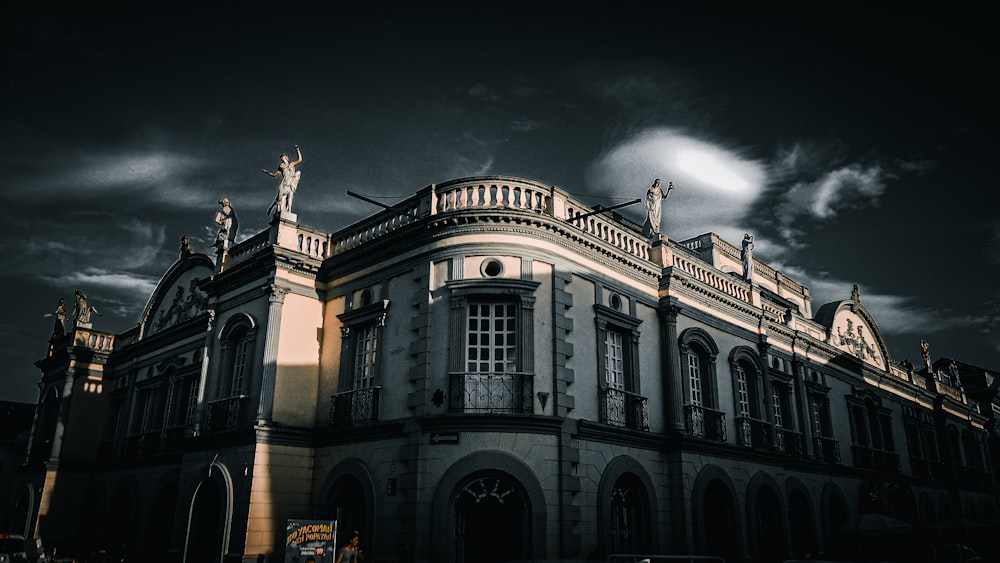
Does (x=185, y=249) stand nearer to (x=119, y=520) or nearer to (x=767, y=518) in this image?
(x=119, y=520)

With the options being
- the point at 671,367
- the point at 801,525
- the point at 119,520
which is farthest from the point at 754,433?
the point at 119,520

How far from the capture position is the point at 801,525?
25781 mm

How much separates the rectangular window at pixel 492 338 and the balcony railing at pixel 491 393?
313 millimetres

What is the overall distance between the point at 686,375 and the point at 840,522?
11894 millimetres

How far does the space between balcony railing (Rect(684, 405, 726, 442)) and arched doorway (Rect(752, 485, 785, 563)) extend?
2988 mm

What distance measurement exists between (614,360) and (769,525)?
935 centimetres

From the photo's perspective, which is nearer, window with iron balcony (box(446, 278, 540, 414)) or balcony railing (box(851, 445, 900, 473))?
window with iron balcony (box(446, 278, 540, 414))

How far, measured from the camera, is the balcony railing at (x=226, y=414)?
19.8m

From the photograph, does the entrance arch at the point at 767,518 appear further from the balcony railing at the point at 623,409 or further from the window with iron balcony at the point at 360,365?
the window with iron balcony at the point at 360,365

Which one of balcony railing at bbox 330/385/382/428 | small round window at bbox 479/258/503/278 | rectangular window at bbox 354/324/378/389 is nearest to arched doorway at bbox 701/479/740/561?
small round window at bbox 479/258/503/278

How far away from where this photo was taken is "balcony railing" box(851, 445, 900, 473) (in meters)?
30.4

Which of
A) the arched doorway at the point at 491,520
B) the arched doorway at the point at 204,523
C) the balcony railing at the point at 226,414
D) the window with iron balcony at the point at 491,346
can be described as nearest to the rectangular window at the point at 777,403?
the window with iron balcony at the point at 491,346

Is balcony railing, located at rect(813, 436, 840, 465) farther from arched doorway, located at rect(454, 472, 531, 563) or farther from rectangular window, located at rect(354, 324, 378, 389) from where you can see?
rectangular window, located at rect(354, 324, 378, 389)

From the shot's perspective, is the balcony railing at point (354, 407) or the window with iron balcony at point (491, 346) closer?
the window with iron balcony at point (491, 346)
